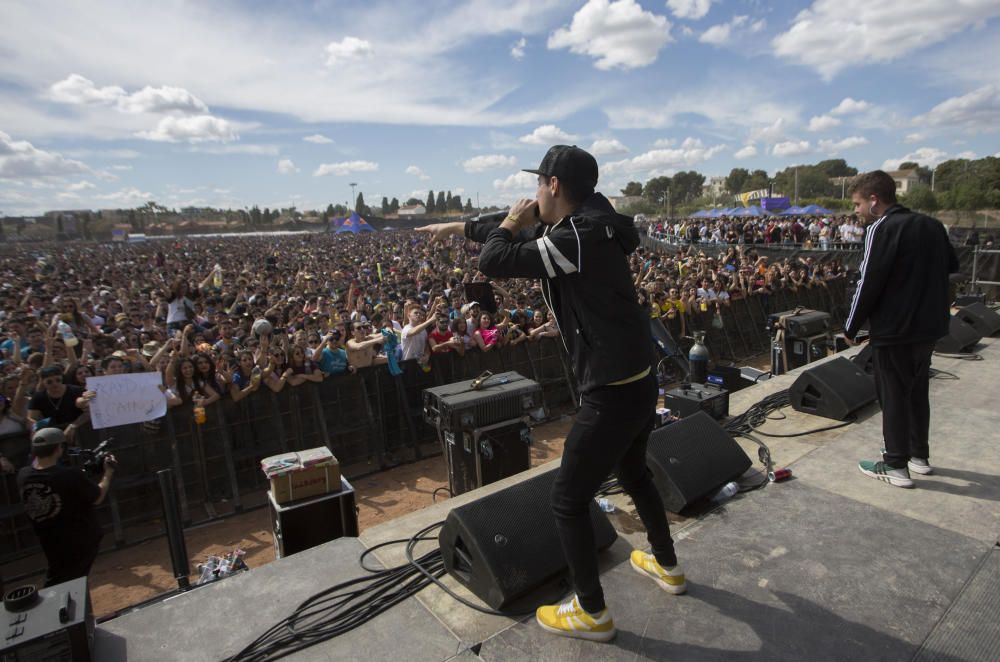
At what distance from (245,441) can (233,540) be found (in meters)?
1.26

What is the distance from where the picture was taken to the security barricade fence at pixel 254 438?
582 centimetres

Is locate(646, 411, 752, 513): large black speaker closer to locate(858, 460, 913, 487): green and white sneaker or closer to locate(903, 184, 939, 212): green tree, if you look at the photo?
locate(858, 460, 913, 487): green and white sneaker

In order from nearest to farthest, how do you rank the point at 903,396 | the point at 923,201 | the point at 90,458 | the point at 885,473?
1. the point at 903,396
2. the point at 885,473
3. the point at 90,458
4. the point at 923,201

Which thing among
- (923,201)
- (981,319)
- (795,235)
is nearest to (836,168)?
(923,201)

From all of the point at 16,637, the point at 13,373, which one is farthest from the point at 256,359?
the point at 16,637

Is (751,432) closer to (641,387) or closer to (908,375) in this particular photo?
(908,375)

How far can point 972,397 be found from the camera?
17.3 ft

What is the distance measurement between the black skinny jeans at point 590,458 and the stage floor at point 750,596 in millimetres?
347

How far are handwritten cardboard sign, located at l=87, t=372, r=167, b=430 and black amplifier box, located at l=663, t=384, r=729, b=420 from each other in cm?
505

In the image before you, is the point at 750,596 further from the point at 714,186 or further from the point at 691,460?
the point at 714,186

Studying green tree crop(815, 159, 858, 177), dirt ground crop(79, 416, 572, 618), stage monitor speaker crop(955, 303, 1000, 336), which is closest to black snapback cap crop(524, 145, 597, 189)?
dirt ground crop(79, 416, 572, 618)

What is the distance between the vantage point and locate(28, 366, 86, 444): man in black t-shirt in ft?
17.4

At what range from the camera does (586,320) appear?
2162 millimetres

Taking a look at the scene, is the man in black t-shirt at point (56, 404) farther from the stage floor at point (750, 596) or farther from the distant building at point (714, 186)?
the distant building at point (714, 186)
